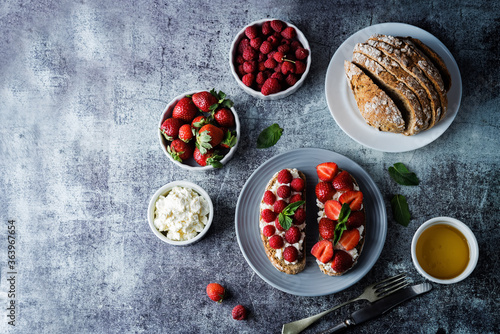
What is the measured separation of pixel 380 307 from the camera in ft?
6.50

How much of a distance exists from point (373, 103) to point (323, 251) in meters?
0.72

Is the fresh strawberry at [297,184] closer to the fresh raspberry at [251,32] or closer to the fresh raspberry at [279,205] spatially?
the fresh raspberry at [279,205]

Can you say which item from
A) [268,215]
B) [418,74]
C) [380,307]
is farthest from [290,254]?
[418,74]

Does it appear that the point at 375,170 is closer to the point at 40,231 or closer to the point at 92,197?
the point at 92,197

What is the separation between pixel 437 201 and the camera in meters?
2.09

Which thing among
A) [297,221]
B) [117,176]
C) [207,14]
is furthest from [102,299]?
[207,14]

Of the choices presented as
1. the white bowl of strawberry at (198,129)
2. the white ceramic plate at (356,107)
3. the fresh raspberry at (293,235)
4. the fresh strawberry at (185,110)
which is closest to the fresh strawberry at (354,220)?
the fresh raspberry at (293,235)

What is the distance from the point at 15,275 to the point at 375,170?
2002mm

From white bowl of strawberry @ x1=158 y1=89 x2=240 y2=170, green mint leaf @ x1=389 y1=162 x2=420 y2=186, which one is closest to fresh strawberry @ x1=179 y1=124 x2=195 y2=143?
white bowl of strawberry @ x1=158 y1=89 x2=240 y2=170

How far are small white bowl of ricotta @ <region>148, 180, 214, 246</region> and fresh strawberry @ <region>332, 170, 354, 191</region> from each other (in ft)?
2.01

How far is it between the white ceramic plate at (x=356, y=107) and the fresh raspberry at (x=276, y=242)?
618 mm

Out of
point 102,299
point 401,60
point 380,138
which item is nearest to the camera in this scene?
point 401,60

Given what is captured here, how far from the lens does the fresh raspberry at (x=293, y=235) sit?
189 cm

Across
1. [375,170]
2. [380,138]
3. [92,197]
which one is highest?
[380,138]
